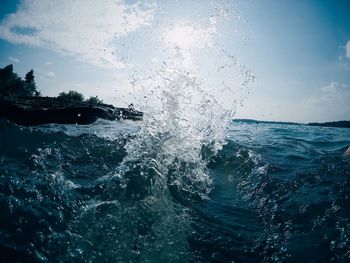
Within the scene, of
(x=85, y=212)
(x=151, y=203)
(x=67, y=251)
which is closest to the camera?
(x=67, y=251)

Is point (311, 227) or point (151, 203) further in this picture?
point (151, 203)

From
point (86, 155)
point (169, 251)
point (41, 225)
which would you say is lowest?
point (169, 251)

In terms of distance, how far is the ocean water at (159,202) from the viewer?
287cm

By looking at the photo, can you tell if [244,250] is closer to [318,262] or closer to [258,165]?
[318,262]

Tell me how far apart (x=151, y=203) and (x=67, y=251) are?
1.36 meters

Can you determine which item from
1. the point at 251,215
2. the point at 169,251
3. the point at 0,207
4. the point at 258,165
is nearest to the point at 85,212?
the point at 0,207

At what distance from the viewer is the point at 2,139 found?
507cm

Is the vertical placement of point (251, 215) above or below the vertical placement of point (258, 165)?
below

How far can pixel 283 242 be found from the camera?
317 cm

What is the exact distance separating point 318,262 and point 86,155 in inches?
158

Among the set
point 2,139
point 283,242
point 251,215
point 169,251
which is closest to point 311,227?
point 283,242

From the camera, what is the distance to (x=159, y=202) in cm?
391

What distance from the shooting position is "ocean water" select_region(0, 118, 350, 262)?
2.87 m

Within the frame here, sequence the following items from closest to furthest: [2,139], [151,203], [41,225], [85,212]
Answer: [41,225] → [85,212] → [151,203] → [2,139]
